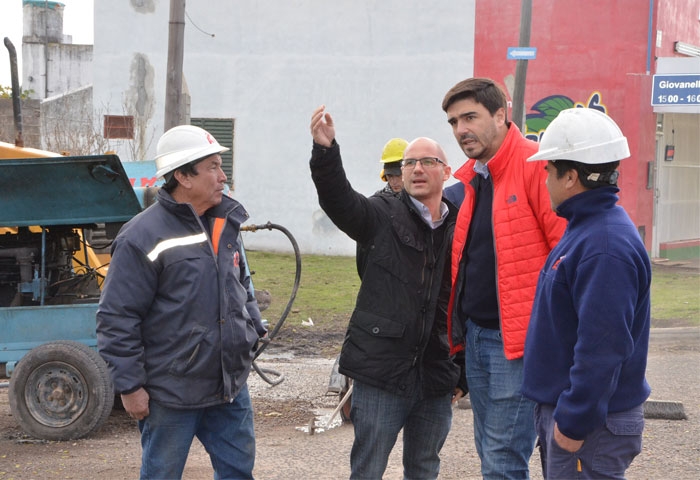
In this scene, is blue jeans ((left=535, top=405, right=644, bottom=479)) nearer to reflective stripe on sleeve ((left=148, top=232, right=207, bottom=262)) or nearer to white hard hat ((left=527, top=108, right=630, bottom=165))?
white hard hat ((left=527, top=108, right=630, bottom=165))

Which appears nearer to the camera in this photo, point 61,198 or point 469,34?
point 61,198

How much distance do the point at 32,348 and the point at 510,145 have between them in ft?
13.7

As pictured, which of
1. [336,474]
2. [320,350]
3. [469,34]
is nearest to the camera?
[336,474]

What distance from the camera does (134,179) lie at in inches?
352

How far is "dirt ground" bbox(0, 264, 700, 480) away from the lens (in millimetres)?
5746

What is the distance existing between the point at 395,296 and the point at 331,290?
10173 millimetres

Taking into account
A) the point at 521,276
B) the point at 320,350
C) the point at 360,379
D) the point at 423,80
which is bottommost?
the point at 320,350

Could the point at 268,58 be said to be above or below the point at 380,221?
above

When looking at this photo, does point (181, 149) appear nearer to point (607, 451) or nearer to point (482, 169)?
point (482, 169)

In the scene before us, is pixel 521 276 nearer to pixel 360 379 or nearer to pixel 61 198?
pixel 360 379

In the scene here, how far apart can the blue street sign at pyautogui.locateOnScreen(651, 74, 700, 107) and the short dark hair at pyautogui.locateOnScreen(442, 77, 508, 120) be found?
533 inches

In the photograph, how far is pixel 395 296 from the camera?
3.98 meters

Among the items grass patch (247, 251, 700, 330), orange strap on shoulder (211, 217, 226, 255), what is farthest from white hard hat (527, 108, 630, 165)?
grass patch (247, 251, 700, 330)

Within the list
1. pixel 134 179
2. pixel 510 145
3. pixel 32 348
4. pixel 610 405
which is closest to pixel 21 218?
pixel 32 348
